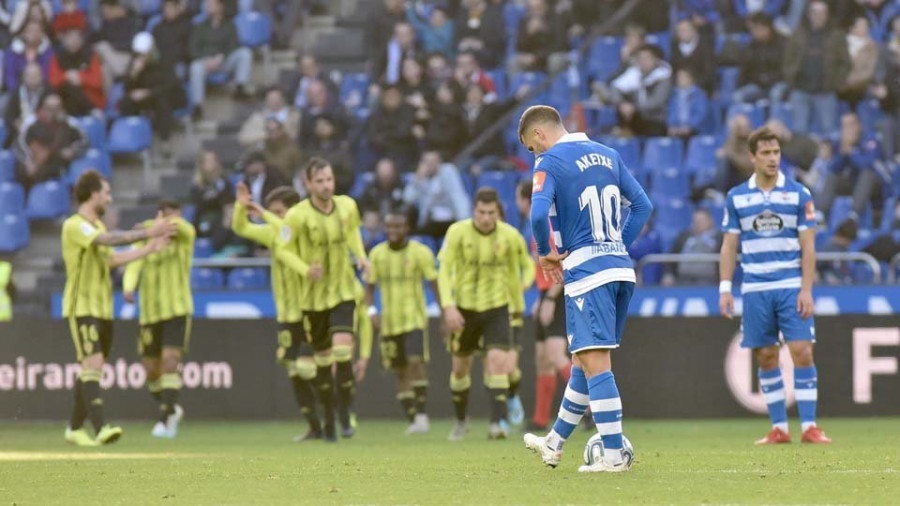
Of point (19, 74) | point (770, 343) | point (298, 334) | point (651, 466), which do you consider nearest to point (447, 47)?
point (19, 74)

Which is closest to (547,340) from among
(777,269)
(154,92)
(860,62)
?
(777,269)

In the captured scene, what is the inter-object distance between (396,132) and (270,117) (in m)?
1.94

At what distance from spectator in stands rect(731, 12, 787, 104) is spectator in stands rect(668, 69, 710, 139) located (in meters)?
0.59

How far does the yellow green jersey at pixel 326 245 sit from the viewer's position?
14.3 m

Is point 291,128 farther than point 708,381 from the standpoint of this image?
Yes

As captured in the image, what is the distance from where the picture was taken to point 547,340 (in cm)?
1576

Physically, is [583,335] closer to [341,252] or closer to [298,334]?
[341,252]

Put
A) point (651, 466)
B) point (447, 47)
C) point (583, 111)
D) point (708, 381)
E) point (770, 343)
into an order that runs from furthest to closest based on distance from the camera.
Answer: point (447, 47), point (583, 111), point (708, 381), point (770, 343), point (651, 466)

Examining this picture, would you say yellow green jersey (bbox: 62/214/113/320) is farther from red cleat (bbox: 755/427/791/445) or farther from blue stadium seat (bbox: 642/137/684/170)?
blue stadium seat (bbox: 642/137/684/170)

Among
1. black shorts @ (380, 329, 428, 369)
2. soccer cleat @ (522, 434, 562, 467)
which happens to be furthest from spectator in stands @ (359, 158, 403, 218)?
soccer cleat @ (522, 434, 562, 467)

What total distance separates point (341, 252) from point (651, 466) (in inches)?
195

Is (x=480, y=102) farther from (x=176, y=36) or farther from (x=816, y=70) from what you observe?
(x=176, y=36)

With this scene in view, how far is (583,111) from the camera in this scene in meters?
21.9

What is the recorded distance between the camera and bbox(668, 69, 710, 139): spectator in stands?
69.7 feet
